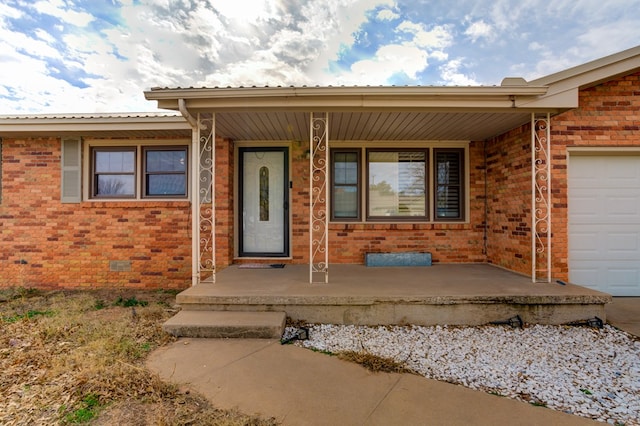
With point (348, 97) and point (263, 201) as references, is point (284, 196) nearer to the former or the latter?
point (263, 201)

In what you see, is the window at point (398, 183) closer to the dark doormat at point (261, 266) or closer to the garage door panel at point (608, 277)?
the dark doormat at point (261, 266)

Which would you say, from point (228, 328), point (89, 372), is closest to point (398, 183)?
point (228, 328)

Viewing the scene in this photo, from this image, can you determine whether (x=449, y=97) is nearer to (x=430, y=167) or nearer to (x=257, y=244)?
(x=430, y=167)

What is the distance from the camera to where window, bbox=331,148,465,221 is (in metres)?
6.15

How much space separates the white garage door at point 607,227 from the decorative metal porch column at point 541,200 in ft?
1.99

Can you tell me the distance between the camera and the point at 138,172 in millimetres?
5926

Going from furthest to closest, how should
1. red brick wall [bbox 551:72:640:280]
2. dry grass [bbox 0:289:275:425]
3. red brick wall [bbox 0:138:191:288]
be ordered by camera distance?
red brick wall [bbox 0:138:191:288], red brick wall [bbox 551:72:640:280], dry grass [bbox 0:289:275:425]

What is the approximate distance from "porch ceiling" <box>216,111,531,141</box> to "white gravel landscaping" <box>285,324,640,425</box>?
9.77ft

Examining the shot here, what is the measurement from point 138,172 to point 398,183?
5.18m

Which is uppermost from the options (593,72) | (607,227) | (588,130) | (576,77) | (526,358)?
(593,72)

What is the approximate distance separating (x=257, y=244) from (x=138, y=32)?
6.27 m

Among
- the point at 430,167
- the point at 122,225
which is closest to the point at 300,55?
the point at 430,167

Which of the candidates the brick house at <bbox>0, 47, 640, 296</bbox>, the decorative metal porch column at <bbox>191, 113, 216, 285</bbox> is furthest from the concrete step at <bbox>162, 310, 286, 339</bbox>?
the brick house at <bbox>0, 47, 640, 296</bbox>

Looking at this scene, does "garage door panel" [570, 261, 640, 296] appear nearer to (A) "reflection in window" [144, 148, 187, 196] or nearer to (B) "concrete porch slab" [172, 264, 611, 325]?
(B) "concrete porch slab" [172, 264, 611, 325]
